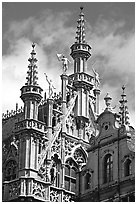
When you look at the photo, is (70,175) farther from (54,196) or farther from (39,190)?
(39,190)

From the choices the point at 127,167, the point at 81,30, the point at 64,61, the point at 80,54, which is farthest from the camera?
the point at 81,30

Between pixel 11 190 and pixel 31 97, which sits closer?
pixel 11 190

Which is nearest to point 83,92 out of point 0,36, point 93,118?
point 93,118

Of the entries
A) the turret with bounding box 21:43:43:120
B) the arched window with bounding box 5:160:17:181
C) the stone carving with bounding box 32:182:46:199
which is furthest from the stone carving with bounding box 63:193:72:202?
the turret with bounding box 21:43:43:120

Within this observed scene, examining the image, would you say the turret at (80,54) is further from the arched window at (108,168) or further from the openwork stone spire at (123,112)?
the arched window at (108,168)

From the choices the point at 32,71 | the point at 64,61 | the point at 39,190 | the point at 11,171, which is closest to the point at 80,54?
the point at 64,61

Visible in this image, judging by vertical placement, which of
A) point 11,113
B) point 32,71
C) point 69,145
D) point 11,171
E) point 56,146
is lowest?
point 11,171

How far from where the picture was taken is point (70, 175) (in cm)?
4078

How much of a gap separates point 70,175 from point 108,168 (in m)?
4.34

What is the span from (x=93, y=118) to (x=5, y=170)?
6.61m

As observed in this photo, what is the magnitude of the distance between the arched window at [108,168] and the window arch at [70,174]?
3.90 meters

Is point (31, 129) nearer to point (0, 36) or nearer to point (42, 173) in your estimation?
point (42, 173)

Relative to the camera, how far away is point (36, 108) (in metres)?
39.5

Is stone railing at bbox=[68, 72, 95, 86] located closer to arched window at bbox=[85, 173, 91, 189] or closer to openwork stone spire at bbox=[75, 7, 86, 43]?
openwork stone spire at bbox=[75, 7, 86, 43]
